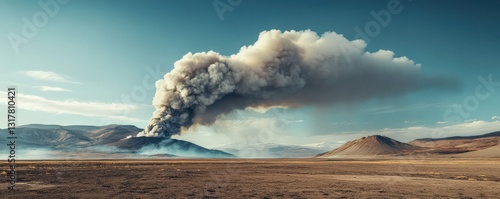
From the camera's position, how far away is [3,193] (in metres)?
27.3

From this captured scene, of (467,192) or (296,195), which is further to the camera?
(467,192)

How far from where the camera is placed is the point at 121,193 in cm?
2744

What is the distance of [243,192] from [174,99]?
137 metres

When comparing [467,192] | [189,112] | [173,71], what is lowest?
[467,192]

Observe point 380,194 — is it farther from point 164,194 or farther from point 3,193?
point 3,193

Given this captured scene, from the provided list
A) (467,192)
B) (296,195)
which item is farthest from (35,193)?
(467,192)

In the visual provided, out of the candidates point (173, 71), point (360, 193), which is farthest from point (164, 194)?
point (173, 71)

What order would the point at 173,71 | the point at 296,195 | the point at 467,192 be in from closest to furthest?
the point at 296,195 → the point at 467,192 → the point at 173,71

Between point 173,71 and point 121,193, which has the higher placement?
point 173,71

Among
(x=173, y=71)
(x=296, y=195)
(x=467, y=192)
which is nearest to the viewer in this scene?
(x=296, y=195)

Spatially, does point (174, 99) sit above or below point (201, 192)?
above

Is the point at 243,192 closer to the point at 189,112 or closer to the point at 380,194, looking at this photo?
the point at 380,194

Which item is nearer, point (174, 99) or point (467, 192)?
point (467, 192)

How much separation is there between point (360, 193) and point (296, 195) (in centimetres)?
506
